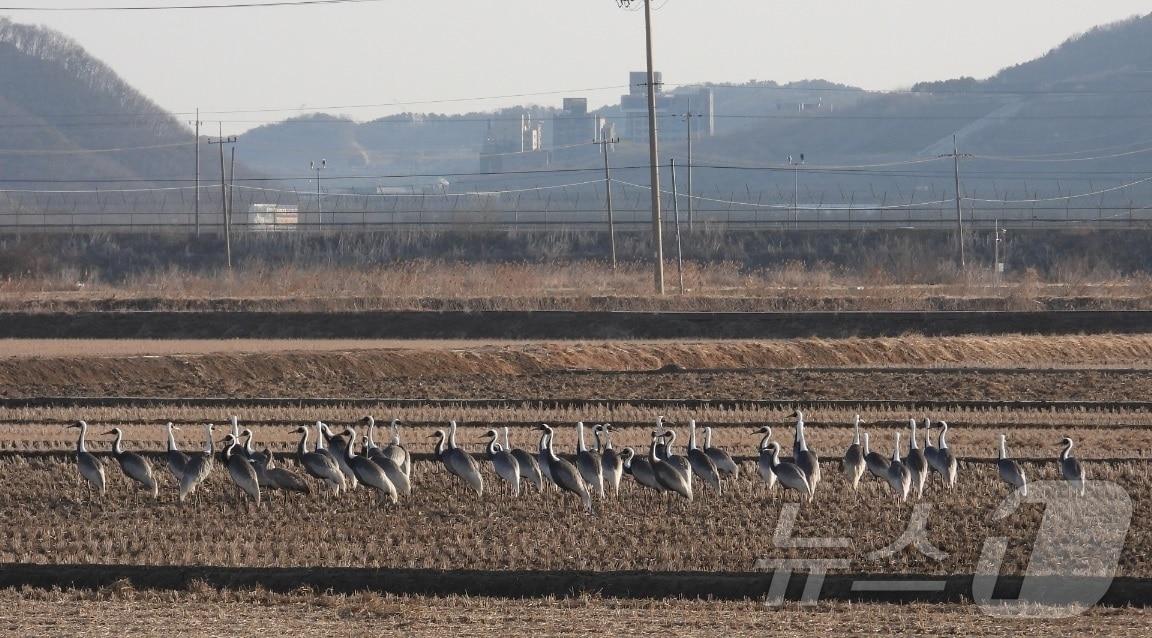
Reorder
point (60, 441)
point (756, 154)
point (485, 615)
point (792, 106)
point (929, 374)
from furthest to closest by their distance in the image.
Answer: point (792, 106) → point (756, 154) → point (929, 374) → point (60, 441) → point (485, 615)

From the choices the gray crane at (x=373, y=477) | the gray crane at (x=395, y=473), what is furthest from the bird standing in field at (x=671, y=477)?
the gray crane at (x=373, y=477)

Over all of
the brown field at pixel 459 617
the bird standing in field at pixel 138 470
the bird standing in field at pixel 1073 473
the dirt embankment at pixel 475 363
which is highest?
the dirt embankment at pixel 475 363

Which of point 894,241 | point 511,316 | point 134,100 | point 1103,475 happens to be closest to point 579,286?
point 511,316

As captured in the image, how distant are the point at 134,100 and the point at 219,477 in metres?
162

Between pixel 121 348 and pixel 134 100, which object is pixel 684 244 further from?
pixel 134 100

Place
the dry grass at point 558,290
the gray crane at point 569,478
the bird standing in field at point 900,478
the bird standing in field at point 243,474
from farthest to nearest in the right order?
the dry grass at point 558,290 < the bird standing in field at point 243,474 < the gray crane at point 569,478 < the bird standing in field at point 900,478

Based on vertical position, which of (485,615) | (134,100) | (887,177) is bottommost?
(485,615)

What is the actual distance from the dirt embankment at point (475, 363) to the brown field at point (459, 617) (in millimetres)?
13395

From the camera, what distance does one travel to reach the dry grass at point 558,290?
132ft

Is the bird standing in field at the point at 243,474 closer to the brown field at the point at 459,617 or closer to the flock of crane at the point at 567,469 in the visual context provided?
the flock of crane at the point at 567,469

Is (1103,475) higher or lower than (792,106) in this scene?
lower

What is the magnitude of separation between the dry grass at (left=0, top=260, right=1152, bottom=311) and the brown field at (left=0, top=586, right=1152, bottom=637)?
86.3 feet

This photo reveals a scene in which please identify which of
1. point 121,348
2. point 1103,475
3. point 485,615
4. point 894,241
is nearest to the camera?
point 485,615

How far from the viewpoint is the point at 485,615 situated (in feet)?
38.0
